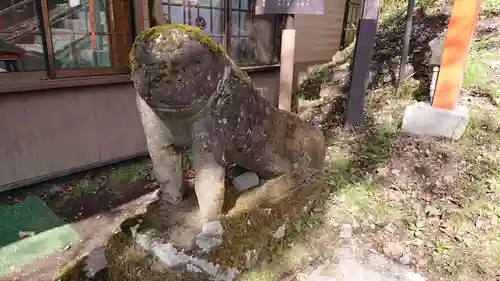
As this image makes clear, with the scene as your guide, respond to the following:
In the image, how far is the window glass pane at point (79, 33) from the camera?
14.2 feet

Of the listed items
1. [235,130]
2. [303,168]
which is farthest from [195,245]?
[303,168]

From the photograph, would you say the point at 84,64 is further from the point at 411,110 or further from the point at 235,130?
the point at 411,110

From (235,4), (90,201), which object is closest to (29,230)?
(90,201)

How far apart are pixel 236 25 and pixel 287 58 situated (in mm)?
1696

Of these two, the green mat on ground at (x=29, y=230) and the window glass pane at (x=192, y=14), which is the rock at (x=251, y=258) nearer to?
the green mat on ground at (x=29, y=230)

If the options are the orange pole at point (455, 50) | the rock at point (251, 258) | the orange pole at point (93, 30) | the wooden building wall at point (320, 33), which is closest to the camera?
the rock at point (251, 258)

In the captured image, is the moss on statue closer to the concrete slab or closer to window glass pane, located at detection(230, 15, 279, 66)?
the concrete slab

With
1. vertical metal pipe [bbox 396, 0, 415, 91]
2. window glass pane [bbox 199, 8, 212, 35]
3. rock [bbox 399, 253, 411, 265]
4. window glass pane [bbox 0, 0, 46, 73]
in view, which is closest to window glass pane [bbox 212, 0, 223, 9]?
window glass pane [bbox 199, 8, 212, 35]

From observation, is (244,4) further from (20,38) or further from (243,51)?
(20,38)

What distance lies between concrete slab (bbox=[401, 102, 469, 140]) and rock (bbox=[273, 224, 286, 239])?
229 cm

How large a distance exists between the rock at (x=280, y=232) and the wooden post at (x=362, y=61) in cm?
229

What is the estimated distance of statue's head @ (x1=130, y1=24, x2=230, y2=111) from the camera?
1960 mm

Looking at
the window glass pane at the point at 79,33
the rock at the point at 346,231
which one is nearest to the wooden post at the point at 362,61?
the rock at the point at 346,231

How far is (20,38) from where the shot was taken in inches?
161
